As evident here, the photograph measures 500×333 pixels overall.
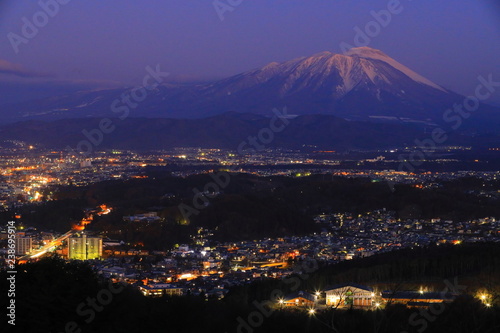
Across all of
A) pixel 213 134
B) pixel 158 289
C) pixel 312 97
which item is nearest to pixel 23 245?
pixel 158 289

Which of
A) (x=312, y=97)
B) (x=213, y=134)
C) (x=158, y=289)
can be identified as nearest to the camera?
(x=158, y=289)

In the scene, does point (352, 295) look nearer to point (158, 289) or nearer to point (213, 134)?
point (158, 289)

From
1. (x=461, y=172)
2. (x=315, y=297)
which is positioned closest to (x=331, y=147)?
(x=461, y=172)

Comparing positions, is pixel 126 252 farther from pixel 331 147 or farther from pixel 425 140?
pixel 425 140

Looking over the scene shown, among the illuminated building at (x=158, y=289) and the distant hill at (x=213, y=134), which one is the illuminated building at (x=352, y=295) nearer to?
the illuminated building at (x=158, y=289)

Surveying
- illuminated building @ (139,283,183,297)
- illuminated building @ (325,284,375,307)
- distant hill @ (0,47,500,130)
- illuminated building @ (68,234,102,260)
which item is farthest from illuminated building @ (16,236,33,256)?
distant hill @ (0,47,500,130)

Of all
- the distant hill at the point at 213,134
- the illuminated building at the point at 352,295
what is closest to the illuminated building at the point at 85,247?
the illuminated building at the point at 352,295
